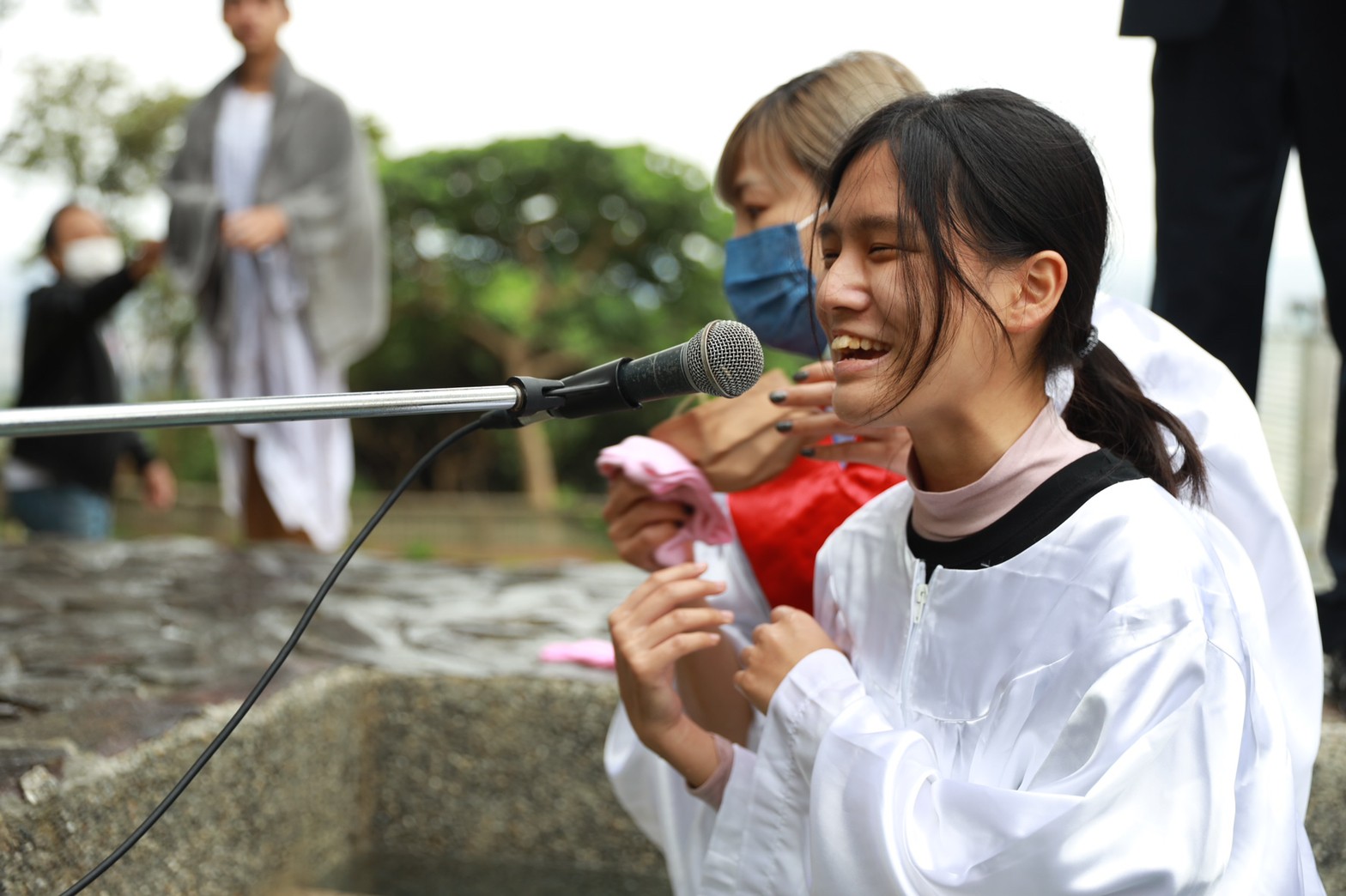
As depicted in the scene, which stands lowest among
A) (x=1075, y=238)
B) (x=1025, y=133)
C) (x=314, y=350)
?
(x=314, y=350)

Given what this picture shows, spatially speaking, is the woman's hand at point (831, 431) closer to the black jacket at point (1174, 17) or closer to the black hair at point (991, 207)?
the black hair at point (991, 207)

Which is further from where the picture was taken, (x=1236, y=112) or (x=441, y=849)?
(x=441, y=849)

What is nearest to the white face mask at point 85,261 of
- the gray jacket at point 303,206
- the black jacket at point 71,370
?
the black jacket at point 71,370

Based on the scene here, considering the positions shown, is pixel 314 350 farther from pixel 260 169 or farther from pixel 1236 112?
pixel 1236 112

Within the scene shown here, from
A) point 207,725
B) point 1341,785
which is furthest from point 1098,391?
point 207,725

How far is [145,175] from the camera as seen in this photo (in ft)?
42.9

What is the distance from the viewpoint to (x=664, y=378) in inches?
46.9

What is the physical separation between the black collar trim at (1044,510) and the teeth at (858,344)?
0.74 feet

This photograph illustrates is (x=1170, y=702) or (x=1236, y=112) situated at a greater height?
(x=1236, y=112)

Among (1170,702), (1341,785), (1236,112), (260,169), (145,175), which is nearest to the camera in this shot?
(1170,702)

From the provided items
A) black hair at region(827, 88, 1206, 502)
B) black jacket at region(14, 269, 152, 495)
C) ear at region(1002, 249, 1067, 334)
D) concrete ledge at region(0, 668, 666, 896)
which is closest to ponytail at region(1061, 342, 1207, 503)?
black hair at region(827, 88, 1206, 502)

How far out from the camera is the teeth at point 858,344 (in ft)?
4.63

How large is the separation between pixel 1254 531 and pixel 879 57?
95 centimetres

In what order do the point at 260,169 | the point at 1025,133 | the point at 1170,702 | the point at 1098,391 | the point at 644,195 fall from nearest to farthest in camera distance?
the point at 1170,702 < the point at 1025,133 < the point at 1098,391 < the point at 260,169 < the point at 644,195
